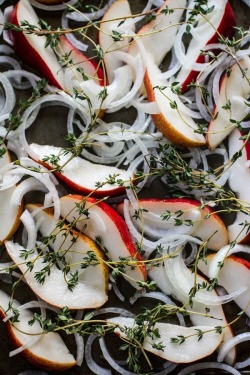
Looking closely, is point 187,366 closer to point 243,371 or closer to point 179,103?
point 243,371

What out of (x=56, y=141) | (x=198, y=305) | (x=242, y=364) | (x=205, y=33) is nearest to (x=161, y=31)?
(x=205, y=33)

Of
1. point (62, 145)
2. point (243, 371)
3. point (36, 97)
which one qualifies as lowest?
point (243, 371)

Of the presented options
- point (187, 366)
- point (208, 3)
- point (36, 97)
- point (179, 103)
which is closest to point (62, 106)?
point (36, 97)

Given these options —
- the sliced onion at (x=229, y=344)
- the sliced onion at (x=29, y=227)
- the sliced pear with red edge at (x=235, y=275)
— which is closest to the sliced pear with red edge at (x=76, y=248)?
the sliced onion at (x=29, y=227)

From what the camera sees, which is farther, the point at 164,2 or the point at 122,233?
the point at 164,2

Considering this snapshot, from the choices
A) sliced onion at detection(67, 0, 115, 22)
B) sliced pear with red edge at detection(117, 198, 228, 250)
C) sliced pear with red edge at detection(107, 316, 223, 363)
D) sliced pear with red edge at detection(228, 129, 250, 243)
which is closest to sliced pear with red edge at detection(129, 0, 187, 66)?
sliced onion at detection(67, 0, 115, 22)

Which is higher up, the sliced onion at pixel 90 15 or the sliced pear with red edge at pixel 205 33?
the sliced onion at pixel 90 15

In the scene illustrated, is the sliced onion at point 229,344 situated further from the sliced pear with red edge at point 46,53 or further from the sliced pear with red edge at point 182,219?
the sliced pear with red edge at point 46,53
